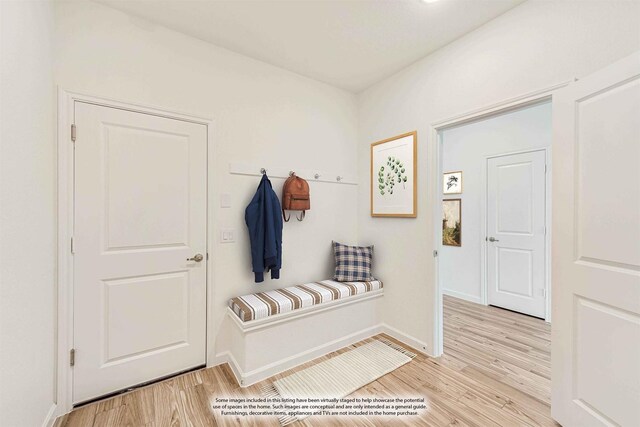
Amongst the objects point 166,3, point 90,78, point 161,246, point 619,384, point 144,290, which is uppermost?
point 166,3

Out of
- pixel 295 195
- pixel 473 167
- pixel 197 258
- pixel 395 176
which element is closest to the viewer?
pixel 197 258

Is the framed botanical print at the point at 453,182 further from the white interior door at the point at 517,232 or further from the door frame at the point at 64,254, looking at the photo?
the door frame at the point at 64,254

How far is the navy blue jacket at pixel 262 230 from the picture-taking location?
223cm

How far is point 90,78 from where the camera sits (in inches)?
68.3

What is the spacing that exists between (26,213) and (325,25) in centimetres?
216

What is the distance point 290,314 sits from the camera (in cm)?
212

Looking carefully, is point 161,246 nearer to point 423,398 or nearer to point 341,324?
point 341,324

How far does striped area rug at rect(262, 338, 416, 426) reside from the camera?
1.83 m

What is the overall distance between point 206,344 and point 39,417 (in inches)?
36.7

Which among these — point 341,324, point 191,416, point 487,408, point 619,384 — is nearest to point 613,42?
point 619,384

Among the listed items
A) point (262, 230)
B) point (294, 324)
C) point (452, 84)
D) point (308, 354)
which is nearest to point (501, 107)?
point (452, 84)

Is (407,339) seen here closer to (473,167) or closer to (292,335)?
(292,335)

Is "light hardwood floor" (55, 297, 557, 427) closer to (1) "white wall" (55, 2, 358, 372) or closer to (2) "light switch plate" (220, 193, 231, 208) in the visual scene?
(1) "white wall" (55, 2, 358, 372)

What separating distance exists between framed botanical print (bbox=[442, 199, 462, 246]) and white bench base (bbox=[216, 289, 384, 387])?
190 centimetres
